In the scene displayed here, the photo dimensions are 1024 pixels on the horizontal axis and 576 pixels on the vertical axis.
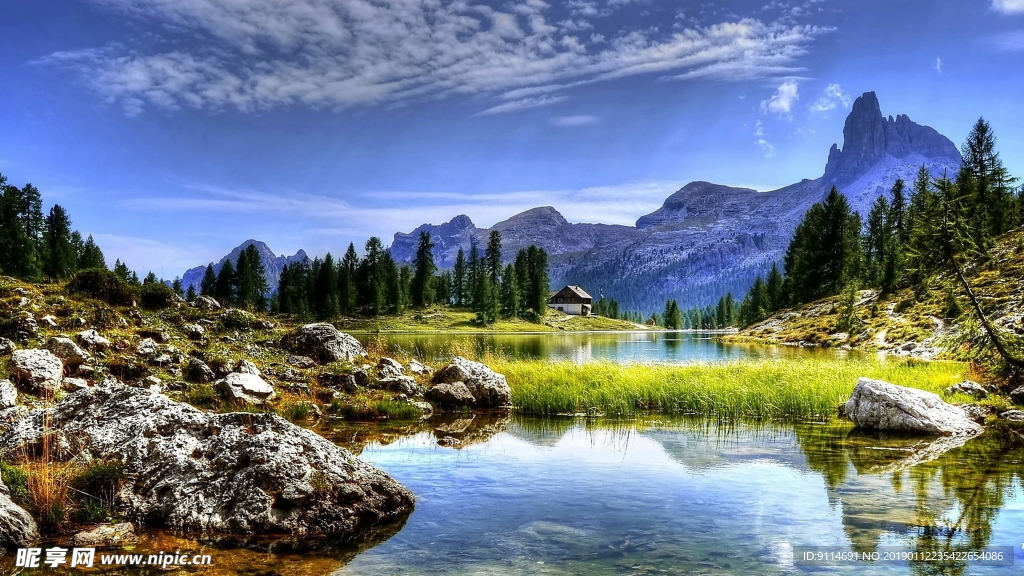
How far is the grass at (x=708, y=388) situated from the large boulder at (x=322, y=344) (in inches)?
284

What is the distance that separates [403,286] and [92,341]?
403 feet

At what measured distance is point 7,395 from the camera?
15281mm

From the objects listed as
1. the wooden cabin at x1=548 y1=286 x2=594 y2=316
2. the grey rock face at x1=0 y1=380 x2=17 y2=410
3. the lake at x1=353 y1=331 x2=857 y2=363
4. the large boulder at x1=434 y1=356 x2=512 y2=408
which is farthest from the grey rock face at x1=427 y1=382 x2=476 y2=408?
the wooden cabin at x1=548 y1=286 x2=594 y2=316

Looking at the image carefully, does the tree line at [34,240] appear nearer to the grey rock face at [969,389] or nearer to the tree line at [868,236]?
the grey rock face at [969,389]

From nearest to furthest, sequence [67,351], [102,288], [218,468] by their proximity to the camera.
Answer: [218,468] < [67,351] < [102,288]

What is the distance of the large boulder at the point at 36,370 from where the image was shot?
17.2 metres

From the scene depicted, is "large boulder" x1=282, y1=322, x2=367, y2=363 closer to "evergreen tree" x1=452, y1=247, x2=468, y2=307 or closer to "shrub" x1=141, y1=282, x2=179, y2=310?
"shrub" x1=141, y1=282, x2=179, y2=310

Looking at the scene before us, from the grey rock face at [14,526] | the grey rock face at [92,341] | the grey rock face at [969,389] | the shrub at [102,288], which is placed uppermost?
the shrub at [102,288]

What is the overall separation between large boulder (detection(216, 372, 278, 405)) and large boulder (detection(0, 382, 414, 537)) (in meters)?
9.17

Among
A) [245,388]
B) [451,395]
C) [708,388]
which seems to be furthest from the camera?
[451,395]

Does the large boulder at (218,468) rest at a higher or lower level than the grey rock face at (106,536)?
higher

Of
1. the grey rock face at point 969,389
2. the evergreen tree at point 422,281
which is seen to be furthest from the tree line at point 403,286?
the grey rock face at point 969,389

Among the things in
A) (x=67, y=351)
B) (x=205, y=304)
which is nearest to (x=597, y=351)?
(x=205, y=304)

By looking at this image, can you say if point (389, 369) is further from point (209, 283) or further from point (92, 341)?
point (209, 283)
